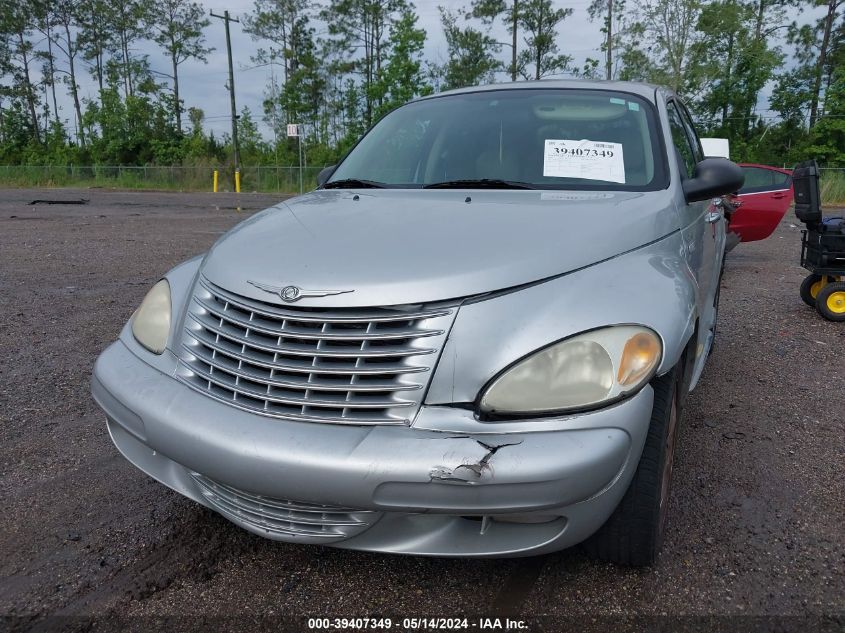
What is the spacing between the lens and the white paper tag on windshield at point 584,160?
265 centimetres

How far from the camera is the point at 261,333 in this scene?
1852 mm

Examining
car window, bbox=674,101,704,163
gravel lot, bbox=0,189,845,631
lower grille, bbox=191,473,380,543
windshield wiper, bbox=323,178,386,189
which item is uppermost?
car window, bbox=674,101,704,163

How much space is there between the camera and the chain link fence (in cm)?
3419

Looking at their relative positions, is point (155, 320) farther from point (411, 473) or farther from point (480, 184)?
point (480, 184)

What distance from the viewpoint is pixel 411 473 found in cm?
155

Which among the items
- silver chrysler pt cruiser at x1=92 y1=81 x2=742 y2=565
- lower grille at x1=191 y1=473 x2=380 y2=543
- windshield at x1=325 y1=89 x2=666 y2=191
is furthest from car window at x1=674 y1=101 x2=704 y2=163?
lower grille at x1=191 y1=473 x2=380 y2=543

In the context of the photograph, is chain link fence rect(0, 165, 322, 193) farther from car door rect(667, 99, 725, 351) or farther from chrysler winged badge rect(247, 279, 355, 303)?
chrysler winged badge rect(247, 279, 355, 303)

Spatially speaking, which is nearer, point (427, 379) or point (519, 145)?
point (427, 379)

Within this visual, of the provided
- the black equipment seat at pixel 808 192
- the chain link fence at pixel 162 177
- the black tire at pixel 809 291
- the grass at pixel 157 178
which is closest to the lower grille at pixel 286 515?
the black equipment seat at pixel 808 192

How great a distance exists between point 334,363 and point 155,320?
84 cm

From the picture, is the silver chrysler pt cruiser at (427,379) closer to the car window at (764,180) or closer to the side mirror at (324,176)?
the side mirror at (324,176)

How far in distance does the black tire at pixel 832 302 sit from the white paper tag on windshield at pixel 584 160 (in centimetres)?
387

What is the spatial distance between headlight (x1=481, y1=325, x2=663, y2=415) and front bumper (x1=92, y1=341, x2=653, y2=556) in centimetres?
5

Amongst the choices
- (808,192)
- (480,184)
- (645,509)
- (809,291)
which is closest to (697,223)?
(480,184)
